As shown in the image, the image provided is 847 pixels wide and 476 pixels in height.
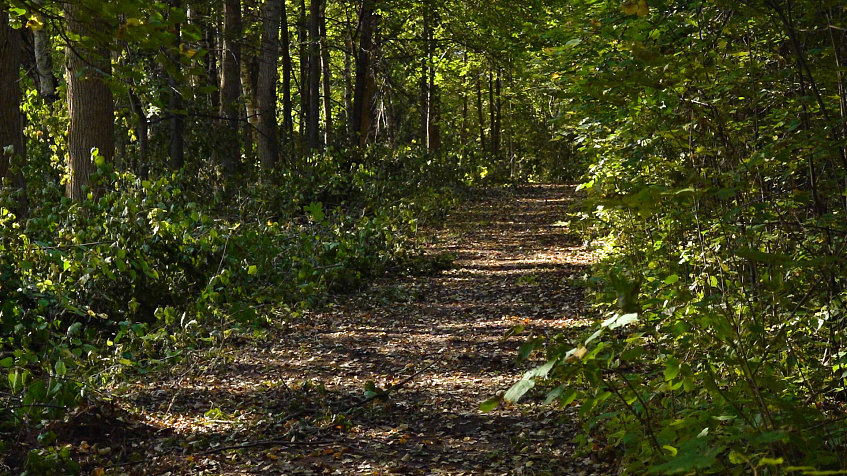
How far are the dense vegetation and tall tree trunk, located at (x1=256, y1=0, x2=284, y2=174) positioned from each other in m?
0.06

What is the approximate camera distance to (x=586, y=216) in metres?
9.84

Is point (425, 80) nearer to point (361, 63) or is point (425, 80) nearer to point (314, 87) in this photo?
point (361, 63)

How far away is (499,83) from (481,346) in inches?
924

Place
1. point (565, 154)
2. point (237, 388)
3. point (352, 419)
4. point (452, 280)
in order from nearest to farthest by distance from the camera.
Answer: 1. point (352, 419)
2. point (237, 388)
3. point (452, 280)
4. point (565, 154)

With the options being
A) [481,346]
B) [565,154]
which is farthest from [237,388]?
[565,154]

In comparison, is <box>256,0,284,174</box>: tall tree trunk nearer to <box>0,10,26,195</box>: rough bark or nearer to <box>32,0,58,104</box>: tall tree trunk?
<box>32,0,58,104</box>: tall tree trunk

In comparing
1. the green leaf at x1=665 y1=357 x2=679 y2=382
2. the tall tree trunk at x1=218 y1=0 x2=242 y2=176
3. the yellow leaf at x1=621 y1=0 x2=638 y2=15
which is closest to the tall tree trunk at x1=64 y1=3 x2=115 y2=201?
the tall tree trunk at x1=218 y1=0 x2=242 y2=176

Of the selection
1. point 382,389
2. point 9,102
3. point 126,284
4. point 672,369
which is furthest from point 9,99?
point 672,369

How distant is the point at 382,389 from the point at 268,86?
8658 mm

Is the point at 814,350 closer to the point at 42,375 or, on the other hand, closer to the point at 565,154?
the point at 42,375

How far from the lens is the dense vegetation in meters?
3.15

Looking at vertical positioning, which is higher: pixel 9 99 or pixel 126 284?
pixel 9 99

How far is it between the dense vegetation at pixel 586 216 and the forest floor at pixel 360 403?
11.2 inches

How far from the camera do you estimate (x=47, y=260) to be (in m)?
6.05
